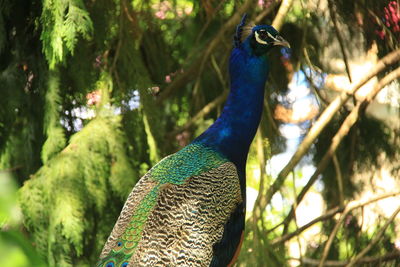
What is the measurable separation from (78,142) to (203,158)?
64 cm

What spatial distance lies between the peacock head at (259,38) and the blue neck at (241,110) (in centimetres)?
2

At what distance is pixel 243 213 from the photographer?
7.17 ft

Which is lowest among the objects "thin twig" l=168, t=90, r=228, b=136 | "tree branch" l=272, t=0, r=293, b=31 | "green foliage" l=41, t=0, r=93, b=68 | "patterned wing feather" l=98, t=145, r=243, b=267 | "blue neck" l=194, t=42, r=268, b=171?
"thin twig" l=168, t=90, r=228, b=136

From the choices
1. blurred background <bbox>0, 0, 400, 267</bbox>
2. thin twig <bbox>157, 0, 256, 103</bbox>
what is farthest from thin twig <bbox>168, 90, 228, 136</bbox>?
thin twig <bbox>157, 0, 256, 103</bbox>

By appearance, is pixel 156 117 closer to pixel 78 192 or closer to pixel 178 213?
pixel 78 192

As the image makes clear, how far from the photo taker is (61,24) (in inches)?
90.7

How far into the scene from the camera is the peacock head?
231 centimetres

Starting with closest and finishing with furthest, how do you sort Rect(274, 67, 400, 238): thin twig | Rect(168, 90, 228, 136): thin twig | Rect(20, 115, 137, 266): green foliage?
Rect(20, 115, 137, 266): green foliage → Rect(274, 67, 400, 238): thin twig → Rect(168, 90, 228, 136): thin twig

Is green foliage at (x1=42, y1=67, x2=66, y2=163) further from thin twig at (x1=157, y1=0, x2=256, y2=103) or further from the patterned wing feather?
thin twig at (x1=157, y1=0, x2=256, y2=103)

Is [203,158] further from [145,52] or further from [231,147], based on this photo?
[145,52]

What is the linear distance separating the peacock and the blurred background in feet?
1.03

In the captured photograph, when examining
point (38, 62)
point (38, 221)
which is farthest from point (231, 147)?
point (38, 62)

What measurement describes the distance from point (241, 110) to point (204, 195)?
16.3 inches

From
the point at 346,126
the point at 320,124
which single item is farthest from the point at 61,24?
the point at 346,126
